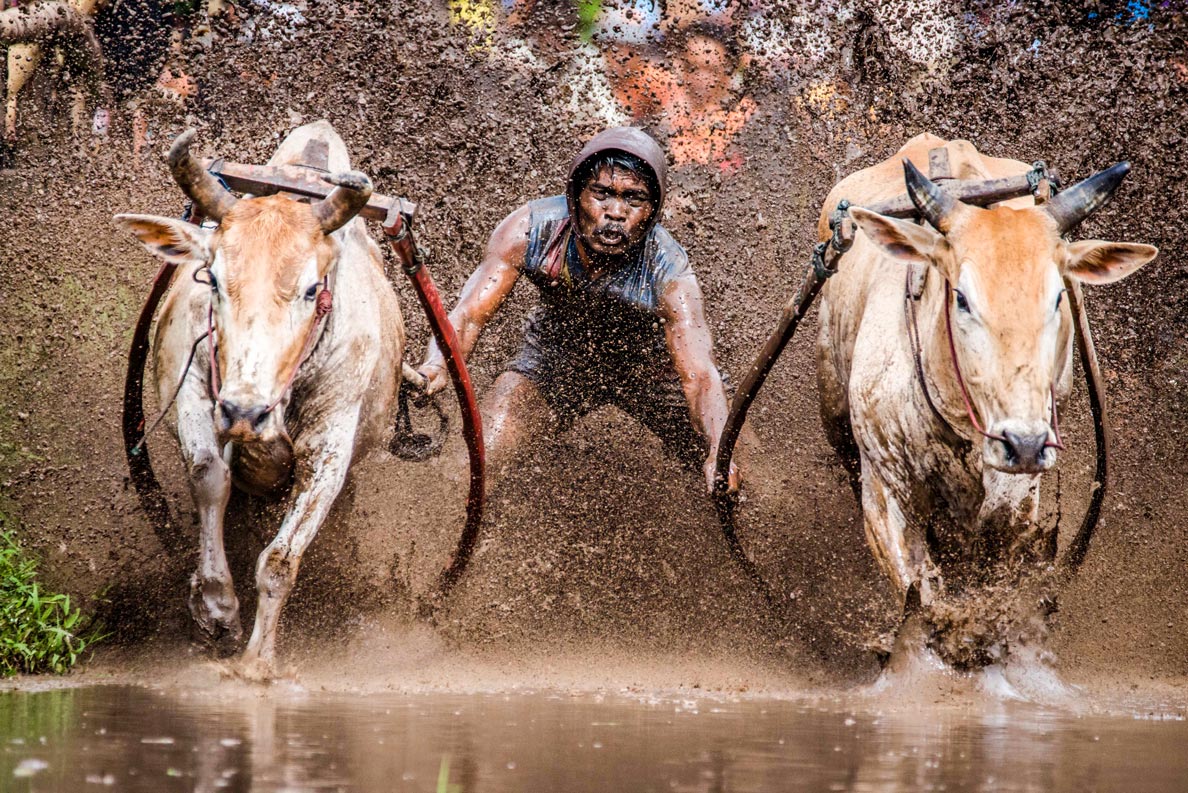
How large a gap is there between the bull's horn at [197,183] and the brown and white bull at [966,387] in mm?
2124

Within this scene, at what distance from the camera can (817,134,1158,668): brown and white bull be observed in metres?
4.88

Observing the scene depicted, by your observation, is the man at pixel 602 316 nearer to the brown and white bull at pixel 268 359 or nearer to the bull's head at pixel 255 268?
the brown and white bull at pixel 268 359

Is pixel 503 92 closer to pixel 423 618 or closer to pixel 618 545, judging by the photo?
pixel 618 545

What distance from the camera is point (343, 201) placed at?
5.34 metres

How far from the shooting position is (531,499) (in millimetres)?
7203

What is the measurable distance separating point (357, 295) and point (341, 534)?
123 cm

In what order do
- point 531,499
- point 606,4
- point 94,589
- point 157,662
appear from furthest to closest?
point 606,4 → point 531,499 → point 94,589 → point 157,662

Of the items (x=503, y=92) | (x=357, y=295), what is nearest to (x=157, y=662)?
(x=357, y=295)

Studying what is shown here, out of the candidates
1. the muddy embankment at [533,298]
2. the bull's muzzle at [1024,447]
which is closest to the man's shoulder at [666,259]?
the muddy embankment at [533,298]

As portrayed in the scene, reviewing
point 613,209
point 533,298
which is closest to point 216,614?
point 613,209

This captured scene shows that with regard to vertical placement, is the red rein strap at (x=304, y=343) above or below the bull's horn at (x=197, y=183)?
below

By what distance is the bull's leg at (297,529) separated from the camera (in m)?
5.32

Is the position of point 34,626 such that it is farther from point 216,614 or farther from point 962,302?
point 962,302

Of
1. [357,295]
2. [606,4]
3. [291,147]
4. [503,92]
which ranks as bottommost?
[357,295]
